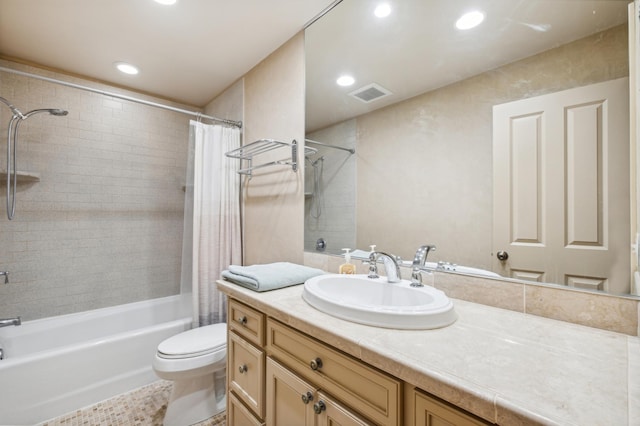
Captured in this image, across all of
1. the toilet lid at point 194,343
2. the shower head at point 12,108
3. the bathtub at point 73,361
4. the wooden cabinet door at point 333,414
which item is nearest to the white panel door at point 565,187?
the wooden cabinet door at point 333,414

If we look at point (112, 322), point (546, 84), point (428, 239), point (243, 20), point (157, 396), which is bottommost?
point (157, 396)

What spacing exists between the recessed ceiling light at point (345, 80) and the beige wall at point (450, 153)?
0.74 ft

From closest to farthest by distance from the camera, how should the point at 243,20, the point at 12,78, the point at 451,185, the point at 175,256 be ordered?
the point at 451,185
the point at 243,20
the point at 12,78
the point at 175,256

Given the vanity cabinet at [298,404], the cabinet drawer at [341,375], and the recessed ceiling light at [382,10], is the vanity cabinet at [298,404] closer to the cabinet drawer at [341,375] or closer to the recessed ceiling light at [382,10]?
the cabinet drawer at [341,375]

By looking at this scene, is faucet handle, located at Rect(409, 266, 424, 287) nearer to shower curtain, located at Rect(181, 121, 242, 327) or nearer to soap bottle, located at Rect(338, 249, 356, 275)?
soap bottle, located at Rect(338, 249, 356, 275)

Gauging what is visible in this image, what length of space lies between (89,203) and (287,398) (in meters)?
2.48

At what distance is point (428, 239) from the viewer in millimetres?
1190

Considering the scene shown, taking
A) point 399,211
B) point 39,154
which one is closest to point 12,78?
point 39,154

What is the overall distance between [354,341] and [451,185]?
732 millimetres

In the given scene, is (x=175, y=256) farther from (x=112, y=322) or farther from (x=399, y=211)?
(x=399, y=211)

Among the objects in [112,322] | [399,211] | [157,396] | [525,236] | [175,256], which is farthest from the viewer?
[175,256]

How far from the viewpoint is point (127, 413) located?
177 cm

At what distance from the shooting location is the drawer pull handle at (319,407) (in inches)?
32.3

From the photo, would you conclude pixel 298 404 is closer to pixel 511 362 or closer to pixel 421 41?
pixel 511 362
